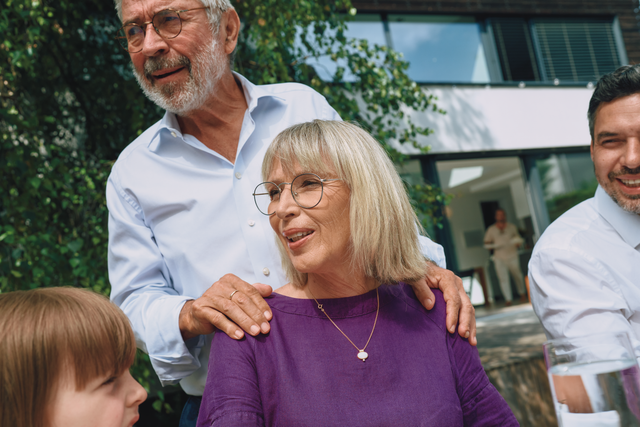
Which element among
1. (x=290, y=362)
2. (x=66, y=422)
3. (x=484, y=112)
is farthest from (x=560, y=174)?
(x=66, y=422)

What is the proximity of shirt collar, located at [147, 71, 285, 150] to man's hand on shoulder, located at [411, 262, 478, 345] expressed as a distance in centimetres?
96

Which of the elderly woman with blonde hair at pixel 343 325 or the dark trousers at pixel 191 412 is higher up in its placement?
the elderly woman with blonde hair at pixel 343 325

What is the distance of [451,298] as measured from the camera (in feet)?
5.51

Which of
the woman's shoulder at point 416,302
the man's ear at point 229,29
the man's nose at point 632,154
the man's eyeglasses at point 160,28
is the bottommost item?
the woman's shoulder at point 416,302

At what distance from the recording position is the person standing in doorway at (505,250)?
966cm

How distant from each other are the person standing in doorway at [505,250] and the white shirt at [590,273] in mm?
7795

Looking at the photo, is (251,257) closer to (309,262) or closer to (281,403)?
(309,262)

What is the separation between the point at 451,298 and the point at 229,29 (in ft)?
4.88

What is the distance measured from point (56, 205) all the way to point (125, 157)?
1852mm

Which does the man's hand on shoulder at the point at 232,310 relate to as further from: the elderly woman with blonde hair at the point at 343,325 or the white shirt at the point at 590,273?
the white shirt at the point at 590,273

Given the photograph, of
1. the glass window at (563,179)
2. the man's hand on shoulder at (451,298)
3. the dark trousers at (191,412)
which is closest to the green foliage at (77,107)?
the dark trousers at (191,412)

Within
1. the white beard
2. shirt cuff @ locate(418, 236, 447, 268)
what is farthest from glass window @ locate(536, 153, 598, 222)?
the white beard

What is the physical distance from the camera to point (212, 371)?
1.47m

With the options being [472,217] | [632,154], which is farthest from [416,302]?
[472,217]
